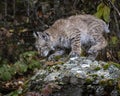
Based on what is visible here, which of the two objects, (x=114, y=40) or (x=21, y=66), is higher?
(x=114, y=40)

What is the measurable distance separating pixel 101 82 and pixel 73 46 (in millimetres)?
1905

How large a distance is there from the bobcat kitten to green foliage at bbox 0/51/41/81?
2.39 meters

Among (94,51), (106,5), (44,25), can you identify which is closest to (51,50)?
(94,51)

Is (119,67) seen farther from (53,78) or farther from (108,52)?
(108,52)

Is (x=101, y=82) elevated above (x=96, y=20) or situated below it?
below

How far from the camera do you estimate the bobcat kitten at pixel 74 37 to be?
25.1ft

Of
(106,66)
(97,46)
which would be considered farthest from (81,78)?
(97,46)

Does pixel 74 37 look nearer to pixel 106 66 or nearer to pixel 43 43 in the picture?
pixel 43 43

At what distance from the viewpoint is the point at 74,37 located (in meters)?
7.62

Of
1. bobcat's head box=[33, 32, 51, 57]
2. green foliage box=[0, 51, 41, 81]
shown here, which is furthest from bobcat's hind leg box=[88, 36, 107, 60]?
green foliage box=[0, 51, 41, 81]

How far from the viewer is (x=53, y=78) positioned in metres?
5.93

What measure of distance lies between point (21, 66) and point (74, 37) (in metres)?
3.50

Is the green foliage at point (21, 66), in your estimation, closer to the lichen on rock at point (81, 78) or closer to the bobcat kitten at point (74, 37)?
the bobcat kitten at point (74, 37)

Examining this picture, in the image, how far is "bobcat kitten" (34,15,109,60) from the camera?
765 cm
